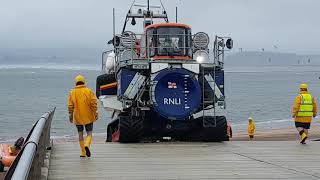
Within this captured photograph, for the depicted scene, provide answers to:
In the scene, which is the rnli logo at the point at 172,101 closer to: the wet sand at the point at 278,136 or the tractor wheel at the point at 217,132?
the tractor wheel at the point at 217,132

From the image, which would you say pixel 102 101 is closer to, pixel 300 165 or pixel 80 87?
pixel 80 87

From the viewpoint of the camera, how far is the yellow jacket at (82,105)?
37.9ft

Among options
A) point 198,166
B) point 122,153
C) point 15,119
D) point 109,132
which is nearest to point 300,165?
point 198,166

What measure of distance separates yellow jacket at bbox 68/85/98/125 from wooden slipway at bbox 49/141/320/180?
2.68 ft

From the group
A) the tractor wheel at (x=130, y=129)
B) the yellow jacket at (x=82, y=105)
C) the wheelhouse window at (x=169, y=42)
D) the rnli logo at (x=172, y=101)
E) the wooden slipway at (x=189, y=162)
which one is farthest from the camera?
the wheelhouse window at (x=169, y=42)

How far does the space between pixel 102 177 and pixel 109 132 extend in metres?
9.18

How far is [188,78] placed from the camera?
49.8ft

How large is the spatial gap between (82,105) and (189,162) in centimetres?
247

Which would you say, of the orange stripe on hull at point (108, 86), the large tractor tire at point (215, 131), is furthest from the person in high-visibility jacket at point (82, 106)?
the orange stripe on hull at point (108, 86)

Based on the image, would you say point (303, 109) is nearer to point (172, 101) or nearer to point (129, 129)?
point (172, 101)

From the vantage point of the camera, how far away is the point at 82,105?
11.6m

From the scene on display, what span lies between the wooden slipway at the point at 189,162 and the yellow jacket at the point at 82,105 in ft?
2.68

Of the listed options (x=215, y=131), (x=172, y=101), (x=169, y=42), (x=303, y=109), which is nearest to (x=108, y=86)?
(x=169, y=42)

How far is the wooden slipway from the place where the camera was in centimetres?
954
